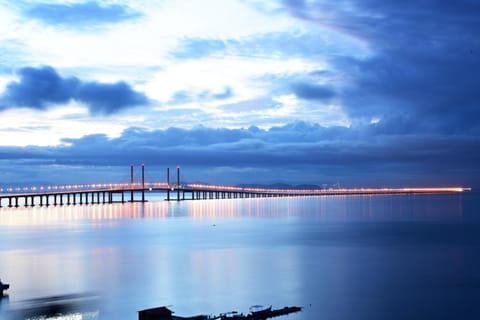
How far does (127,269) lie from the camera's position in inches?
1160

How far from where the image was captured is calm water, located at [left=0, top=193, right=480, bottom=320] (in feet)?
69.4

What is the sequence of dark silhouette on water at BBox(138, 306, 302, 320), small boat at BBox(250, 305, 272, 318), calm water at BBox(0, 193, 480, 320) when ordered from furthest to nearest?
calm water at BBox(0, 193, 480, 320) → small boat at BBox(250, 305, 272, 318) → dark silhouette on water at BBox(138, 306, 302, 320)

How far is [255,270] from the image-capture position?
2892 cm

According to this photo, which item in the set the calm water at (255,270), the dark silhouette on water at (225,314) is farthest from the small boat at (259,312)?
the calm water at (255,270)

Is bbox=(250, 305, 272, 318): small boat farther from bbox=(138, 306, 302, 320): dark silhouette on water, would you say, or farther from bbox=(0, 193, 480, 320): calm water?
bbox=(0, 193, 480, 320): calm water

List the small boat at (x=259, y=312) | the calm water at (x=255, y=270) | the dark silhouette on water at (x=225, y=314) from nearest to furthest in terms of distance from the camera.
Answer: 1. the dark silhouette on water at (x=225, y=314)
2. the small boat at (x=259, y=312)
3. the calm water at (x=255, y=270)

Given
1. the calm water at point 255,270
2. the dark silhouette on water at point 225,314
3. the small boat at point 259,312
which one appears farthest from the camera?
the calm water at point 255,270

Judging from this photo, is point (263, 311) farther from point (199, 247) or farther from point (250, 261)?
point (199, 247)

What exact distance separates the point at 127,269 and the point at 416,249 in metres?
18.4

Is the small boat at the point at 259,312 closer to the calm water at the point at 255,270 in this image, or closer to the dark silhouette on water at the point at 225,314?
the dark silhouette on water at the point at 225,314

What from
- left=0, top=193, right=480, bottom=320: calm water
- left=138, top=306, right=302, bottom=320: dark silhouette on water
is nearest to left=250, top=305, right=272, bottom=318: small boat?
left=138, top=306, right=302, bottom=320: dark silhouette on water

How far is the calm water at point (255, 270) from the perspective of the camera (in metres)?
21.2

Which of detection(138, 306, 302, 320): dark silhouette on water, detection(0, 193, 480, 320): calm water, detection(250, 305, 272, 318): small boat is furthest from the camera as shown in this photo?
detection(0, 193, 480, 320): calm water

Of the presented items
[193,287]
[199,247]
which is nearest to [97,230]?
[199,247]
